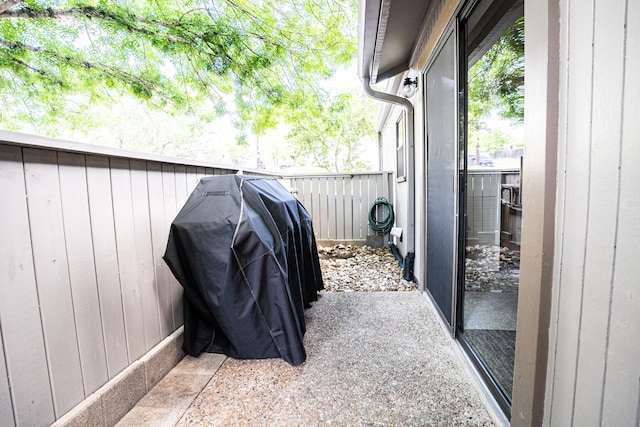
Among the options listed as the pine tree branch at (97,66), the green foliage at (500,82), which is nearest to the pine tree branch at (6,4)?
the pine tree branch at (97,66)

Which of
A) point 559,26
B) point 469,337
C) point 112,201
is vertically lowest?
point 469,337

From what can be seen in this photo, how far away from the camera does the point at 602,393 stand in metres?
0.68

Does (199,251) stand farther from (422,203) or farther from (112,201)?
(422,203)

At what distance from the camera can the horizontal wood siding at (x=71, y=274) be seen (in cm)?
96

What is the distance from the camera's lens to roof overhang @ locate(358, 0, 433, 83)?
77.6 inches

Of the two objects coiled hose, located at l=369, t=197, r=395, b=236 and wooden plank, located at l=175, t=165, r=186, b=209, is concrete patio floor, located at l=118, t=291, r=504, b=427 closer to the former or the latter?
wooden plank, located at l=175, t=165, r=186, b=209

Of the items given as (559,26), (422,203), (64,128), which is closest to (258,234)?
(559,26)

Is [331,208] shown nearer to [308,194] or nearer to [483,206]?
[308,194]

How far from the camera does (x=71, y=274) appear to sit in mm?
1159

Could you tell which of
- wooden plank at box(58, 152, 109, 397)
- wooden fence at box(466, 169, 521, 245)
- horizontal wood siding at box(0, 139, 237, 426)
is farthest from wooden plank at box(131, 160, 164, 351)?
wooden fence at box(466, 169, 521, 245)

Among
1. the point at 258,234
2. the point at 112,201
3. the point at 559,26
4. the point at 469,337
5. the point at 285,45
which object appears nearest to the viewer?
the point at 559,26

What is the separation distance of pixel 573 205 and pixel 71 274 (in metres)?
1.90

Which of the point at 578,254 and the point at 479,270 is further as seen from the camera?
the point at 479,270

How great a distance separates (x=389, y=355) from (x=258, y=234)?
123cm
